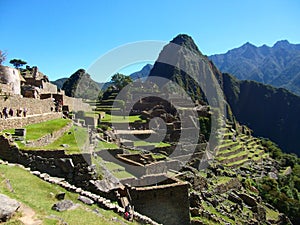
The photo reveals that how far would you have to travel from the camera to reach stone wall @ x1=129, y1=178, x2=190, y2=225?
11.0 meters

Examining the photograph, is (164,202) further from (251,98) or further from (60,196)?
(251,98)

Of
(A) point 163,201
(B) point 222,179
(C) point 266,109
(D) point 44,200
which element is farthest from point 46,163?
(C) point 266,109

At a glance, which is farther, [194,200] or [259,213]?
[259,213]

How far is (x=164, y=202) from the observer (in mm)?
11547

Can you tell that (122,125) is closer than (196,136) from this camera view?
Yes

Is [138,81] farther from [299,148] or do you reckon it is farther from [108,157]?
[299,148]

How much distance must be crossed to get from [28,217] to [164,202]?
6.92 metres

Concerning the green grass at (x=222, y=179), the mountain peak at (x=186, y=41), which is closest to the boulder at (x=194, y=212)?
the green grass at (x=222, y=179)

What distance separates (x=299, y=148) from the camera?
126 m

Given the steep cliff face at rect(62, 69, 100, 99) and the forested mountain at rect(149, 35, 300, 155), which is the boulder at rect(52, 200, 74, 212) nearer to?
the steep cliff face at rect(62, 69, 100, 99)

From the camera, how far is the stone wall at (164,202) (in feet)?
36.0

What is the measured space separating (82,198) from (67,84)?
221 feet

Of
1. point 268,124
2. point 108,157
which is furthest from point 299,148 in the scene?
point 108,157

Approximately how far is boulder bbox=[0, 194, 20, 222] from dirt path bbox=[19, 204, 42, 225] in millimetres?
215
